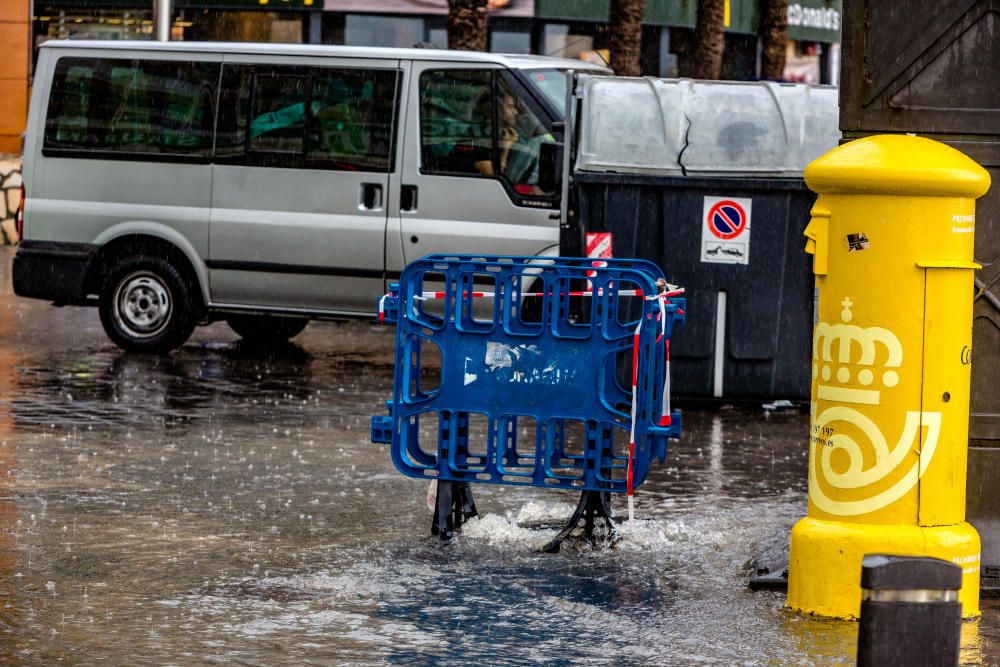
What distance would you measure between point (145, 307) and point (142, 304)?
33mm

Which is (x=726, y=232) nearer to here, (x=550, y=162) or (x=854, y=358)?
(x=550, y=162)

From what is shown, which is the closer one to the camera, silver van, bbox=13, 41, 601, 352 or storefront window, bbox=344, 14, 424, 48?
silver van, bbox=13, 41, 601, 352

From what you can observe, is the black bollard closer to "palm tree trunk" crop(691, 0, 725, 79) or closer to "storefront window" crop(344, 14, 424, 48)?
"palm tree trunk" crop(691, 0, 725, 79)

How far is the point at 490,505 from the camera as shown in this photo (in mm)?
8609

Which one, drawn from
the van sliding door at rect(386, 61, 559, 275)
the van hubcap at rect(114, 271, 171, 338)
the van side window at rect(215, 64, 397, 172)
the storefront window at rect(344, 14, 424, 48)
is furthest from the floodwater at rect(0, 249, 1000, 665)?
the storefront window at rect(344, 14, 424, 48)

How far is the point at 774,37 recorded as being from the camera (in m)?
28.1

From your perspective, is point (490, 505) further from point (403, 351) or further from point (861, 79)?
point (861, 79)

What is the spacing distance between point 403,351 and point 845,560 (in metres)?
2.09

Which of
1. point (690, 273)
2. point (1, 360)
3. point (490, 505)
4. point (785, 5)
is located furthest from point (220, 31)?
point (490, 505)

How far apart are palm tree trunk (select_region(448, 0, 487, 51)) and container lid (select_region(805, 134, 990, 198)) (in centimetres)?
1562

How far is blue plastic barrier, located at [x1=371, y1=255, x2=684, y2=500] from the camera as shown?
7383 millimetres

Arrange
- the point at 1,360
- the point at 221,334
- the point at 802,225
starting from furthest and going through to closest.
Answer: the point at 221,334 < the point at 1,360 < the point at 802,225

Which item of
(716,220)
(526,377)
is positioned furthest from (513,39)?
(526,377)

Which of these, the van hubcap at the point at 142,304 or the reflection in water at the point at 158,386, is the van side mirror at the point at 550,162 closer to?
the reflection in water at the point at 158,386
